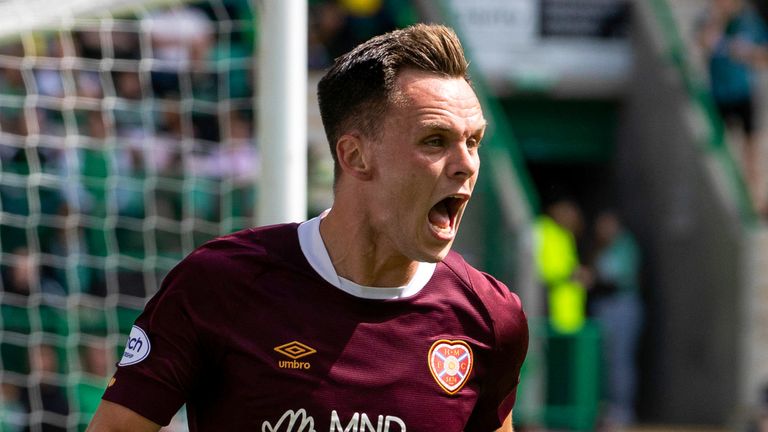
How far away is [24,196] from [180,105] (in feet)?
4.22

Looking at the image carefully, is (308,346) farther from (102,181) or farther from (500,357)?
(102,181)

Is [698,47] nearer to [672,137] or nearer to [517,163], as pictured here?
[672,137]

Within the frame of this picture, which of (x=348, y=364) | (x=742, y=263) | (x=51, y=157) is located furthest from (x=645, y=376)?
(x=348, y=364)

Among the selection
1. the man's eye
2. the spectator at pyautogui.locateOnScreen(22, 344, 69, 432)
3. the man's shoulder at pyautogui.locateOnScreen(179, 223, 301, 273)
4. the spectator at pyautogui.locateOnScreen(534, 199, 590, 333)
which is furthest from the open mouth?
the spectator at pyautogui.locateOnScreen(534, 199, 590, 333)

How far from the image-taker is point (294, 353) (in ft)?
9.92

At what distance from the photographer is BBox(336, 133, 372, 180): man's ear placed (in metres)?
3.03

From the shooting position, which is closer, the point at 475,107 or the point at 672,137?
the point at 475,107

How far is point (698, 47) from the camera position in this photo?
12.6m

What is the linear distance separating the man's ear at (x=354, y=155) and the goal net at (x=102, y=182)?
364 centimetres

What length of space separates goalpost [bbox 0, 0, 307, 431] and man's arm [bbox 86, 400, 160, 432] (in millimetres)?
3288

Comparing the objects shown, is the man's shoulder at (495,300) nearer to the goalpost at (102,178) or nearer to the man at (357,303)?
the man at (357,303)

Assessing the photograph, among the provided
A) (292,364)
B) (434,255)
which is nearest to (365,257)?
(434,255)

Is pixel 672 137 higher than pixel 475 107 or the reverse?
the reverse

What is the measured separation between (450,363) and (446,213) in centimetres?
37
